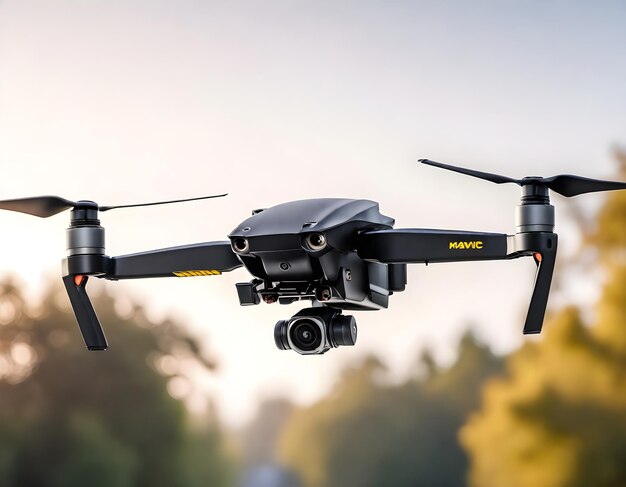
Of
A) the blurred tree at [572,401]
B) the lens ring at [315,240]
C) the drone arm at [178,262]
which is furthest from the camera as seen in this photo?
the blurred tree at [572,401]

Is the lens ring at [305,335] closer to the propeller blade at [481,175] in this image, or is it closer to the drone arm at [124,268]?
the drone arm at [124,268]

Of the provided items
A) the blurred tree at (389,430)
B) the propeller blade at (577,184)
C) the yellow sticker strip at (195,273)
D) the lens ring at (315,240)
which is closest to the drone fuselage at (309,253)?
the lens ring at (315,240)

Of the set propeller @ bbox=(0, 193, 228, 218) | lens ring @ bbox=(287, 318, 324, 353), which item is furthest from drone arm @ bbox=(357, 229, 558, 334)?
propeller @ bbox=(0, 193, 228, 218)

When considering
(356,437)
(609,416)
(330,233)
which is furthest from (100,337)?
(609,416)

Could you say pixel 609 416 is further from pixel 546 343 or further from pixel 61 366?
pixel 61 366

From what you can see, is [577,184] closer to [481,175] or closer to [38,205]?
[481,175]

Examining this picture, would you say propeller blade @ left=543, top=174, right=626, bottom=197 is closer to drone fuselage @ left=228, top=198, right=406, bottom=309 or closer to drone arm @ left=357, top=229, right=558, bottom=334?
drone arm @ left=357, top=229, right=558, bottom=334
